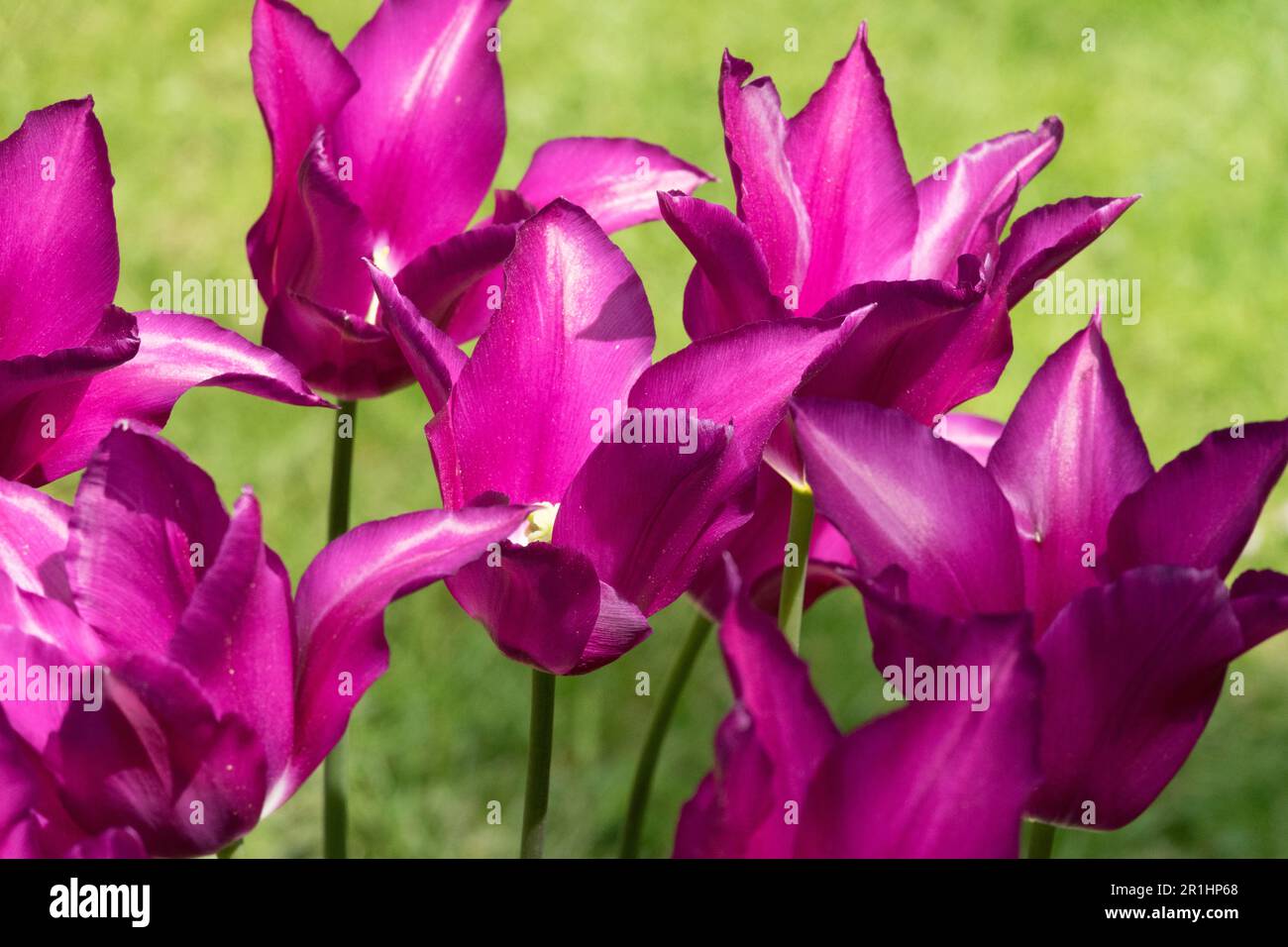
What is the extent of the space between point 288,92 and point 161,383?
0.17 m

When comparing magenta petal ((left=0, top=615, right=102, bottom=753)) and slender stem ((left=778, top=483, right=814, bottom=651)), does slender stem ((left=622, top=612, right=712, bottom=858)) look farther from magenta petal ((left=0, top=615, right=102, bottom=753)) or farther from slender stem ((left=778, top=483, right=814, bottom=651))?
magenta petal ((left=0, top=615, right=102, bottom=753))

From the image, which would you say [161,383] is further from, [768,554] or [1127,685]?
[1127,685]

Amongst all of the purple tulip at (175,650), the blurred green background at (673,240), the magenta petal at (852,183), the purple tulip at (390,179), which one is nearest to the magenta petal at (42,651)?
the purple tulip at (175,650)

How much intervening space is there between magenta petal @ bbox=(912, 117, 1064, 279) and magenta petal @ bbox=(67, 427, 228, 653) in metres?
0.34

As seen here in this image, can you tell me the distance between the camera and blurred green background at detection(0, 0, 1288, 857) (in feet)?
7.00

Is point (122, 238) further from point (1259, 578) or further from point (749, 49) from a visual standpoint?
point (1259, 578)

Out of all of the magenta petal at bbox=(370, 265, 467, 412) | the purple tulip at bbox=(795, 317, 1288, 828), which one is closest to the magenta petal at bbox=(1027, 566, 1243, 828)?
the purple tulip at bbox=(795, 317, 1288, 828)

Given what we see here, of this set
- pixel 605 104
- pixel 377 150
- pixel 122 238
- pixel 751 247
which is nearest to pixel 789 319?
pixel 751 247

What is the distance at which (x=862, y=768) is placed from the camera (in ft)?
1.67

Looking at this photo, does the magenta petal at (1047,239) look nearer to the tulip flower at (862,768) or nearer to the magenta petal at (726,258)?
the magenta petal at (726,258)

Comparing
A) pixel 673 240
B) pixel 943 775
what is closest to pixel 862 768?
pixel 943 775

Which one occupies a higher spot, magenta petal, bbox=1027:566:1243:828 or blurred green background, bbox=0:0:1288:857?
blurred green background, bbox=0:0:1288:857

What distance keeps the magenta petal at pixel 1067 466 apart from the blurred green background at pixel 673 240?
132 centimetres

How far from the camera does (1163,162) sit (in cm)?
341
